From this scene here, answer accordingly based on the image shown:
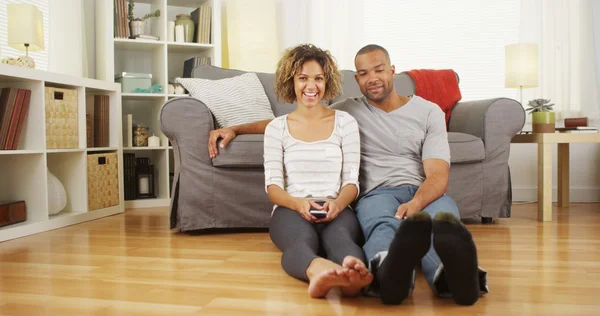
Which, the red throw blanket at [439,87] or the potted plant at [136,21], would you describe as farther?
the potted plant at [136,21]

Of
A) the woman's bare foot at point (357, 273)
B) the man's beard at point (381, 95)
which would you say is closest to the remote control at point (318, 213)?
the woman's bare foot at point (357, 273)

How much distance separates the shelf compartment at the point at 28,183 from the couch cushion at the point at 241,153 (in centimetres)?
95

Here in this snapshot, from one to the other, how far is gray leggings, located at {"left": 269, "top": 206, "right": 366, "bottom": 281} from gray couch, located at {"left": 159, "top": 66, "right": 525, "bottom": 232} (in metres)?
0.70

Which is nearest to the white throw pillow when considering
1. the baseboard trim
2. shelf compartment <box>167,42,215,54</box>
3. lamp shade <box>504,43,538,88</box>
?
shelf compartment <box>167,42,215,54</box>

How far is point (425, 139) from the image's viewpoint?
2.08 metres

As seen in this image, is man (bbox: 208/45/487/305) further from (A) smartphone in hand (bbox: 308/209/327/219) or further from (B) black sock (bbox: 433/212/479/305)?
(A) smartphone in hand (bbox: 308/209/327/219)

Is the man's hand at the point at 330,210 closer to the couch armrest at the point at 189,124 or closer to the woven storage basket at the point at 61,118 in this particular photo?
the couch armrest at the point at 189,124

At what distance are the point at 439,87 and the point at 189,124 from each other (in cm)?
156

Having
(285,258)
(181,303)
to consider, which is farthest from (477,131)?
(181,303)

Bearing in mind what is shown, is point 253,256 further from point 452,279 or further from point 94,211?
point 94,211

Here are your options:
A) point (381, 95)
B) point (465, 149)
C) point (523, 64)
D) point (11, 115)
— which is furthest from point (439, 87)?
point (11, 115)

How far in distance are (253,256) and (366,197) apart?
1.58 feet

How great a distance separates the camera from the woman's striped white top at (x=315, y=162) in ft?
6.51

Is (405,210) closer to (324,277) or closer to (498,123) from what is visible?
(324,277)
